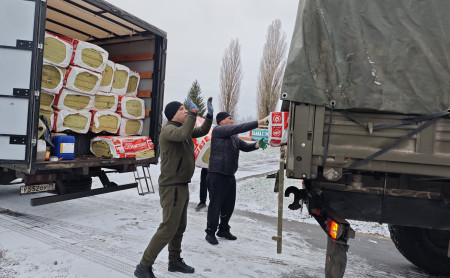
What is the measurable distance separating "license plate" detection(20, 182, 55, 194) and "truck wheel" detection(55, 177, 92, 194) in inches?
4.5

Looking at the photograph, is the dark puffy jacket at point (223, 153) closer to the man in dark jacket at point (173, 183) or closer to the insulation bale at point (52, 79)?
the man in dark jacket at point (173, 183)

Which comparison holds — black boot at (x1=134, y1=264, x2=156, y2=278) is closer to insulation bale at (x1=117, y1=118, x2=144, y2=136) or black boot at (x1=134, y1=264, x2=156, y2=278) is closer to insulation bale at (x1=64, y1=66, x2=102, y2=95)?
insulation bale at (x1=64, y1=66, x2=102, y2=95)

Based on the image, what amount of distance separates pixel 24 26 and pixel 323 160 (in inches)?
161

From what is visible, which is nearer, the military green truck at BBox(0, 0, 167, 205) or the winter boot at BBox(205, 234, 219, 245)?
the military green truck at BBox(0, 0, 167, 205)

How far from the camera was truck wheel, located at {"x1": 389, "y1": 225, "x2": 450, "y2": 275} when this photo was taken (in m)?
3.61

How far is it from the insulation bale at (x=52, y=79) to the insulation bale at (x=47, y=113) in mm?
273

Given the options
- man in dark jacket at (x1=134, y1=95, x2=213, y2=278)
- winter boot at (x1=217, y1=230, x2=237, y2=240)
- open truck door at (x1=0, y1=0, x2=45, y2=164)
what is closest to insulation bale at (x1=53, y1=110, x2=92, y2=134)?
open truck door at (x1=0, y1=0, x2=45, y2=164)

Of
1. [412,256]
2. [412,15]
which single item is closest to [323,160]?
[412,15]

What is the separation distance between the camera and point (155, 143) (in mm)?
6652

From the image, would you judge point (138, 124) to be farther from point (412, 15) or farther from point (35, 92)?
point (412, 15)

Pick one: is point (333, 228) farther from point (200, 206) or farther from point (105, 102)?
point (105, 102)

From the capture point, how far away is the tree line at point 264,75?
99.5 ft

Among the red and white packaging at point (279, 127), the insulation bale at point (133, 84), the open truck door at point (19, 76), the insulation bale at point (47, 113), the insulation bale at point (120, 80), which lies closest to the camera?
the red and white packaging at point (279, 127)

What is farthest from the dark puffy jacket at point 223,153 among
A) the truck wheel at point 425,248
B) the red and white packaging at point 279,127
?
the truck wheel at point 425,248
